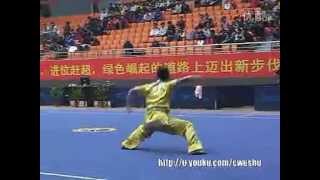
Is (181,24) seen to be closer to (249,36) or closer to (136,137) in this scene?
(249,36)

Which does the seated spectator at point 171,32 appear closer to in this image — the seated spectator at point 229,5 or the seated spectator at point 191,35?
the seated spectator at point 191,35

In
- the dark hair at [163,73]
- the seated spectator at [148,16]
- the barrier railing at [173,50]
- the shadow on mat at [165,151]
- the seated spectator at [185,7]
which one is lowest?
the shadow on mat at [165,151]

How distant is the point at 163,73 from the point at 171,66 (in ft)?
0.24

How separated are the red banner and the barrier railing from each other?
29mm

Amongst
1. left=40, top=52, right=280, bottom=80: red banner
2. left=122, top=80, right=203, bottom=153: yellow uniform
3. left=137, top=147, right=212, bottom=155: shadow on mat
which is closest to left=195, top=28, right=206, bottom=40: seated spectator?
left=40, top=52, right=280, bottom=80: red banner

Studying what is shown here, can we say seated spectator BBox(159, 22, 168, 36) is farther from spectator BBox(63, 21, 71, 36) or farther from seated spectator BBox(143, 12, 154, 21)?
spectator BBox(63, 21, 71, 36)

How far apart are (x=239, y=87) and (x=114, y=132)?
933 millimetres

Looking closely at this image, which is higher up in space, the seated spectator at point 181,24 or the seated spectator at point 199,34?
the seated spectator at point 181,24

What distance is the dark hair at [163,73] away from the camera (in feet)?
10.5

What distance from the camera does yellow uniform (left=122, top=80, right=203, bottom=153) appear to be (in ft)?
10.5

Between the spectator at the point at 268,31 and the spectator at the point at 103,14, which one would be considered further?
the spectator at the point at 103,14

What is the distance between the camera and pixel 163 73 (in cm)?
320

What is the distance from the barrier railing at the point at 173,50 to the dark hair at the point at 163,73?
0.35 feet

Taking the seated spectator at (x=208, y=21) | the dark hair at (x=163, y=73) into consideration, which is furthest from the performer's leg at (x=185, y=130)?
the seated spectator at (x=208, y=21)
